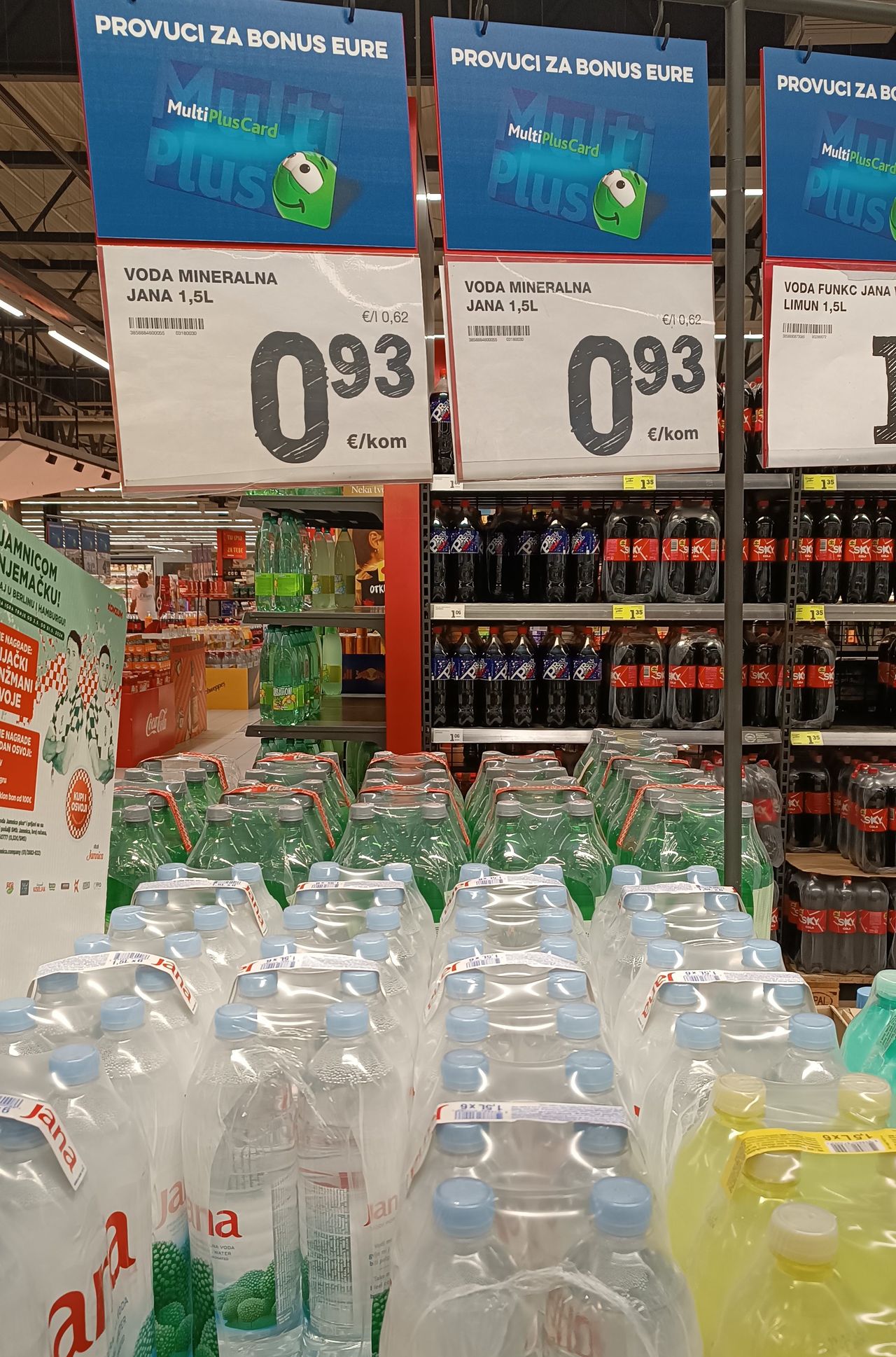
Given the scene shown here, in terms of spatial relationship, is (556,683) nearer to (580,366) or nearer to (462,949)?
(580,366)

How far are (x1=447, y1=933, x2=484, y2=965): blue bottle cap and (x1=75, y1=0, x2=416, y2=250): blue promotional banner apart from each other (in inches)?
41.8

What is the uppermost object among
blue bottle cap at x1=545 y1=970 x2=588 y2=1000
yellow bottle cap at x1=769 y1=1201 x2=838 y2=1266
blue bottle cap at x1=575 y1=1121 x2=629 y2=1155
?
blue bottle cap at x1=545 y1=970 x2=588 y2=1000

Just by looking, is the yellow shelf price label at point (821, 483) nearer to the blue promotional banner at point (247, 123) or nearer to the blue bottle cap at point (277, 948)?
the blue promotional banner at point (247, 123)

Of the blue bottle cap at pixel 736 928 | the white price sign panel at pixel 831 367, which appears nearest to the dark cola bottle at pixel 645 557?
the white price sign panel at pixel 831 367

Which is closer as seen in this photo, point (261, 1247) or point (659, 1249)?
point (659, 1249)

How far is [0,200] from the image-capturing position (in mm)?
10102

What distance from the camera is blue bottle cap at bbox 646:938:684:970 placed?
4.10 feet

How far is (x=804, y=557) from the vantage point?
4.35 metres

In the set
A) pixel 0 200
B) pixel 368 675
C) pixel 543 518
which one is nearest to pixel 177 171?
pixel 543 518

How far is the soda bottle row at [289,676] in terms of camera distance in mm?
4566

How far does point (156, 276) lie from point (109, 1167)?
1188 mm

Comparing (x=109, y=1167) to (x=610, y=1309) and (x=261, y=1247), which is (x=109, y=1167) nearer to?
(x=261, y=1247)

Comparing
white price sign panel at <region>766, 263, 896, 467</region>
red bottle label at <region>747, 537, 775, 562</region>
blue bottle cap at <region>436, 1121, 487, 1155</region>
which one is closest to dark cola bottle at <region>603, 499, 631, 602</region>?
red bottle label at <region>747, 537, 775, 562</region>

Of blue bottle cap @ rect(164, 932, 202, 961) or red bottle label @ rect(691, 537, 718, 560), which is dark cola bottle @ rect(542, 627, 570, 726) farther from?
blue bottle cap @ rect(164, 932, 202, 961)
